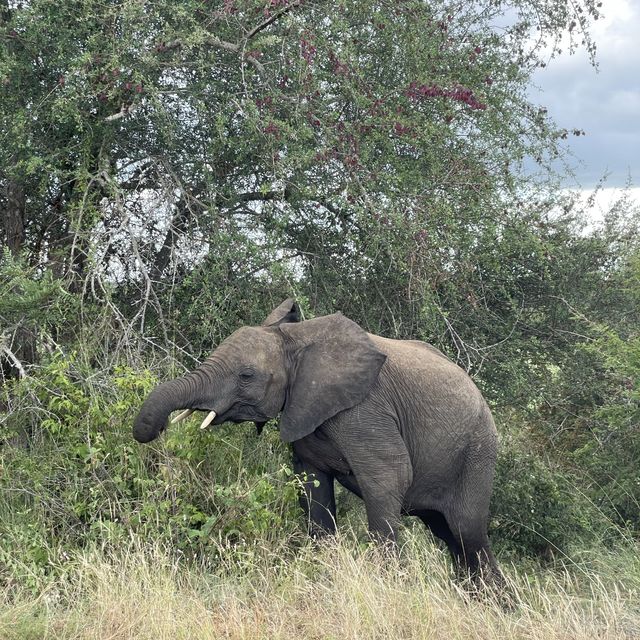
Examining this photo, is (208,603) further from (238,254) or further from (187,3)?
(187,3)

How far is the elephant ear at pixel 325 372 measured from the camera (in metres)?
6.88

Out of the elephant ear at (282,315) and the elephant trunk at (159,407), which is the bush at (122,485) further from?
the elephant ear at (282,315)

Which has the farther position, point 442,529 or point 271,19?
point 271,19

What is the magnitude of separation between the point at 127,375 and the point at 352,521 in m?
2.34

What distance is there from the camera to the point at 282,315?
7.48m

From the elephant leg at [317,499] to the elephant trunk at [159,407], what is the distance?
1106mm

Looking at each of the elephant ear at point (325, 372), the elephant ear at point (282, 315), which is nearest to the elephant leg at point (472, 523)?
the elephant ear at point (325, 372)

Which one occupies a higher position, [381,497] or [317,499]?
[381,497]

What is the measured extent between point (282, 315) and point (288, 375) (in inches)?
23.6

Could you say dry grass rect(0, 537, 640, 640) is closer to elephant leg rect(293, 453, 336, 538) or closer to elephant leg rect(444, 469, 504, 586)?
elephant leg rect(293, 453, 336, 538)

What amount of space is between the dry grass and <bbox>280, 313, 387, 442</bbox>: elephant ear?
88 cm

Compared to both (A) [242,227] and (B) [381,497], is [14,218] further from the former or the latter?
(B) [381,497]

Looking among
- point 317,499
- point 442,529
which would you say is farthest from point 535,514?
point 317,499

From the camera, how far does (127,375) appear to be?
760cm
